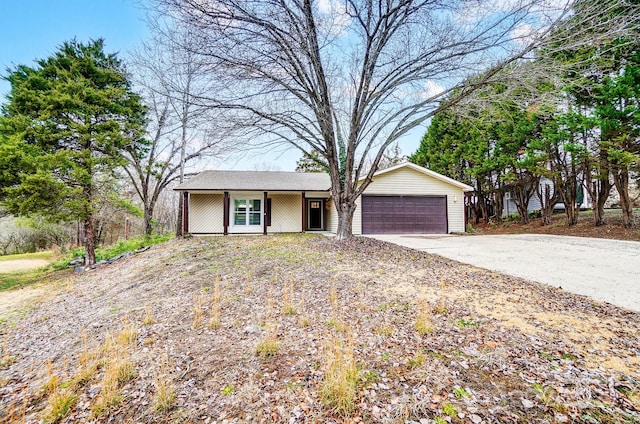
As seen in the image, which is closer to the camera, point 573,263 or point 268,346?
point 268,346

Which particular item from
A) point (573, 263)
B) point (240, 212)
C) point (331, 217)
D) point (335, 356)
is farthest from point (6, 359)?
point (331, 217)

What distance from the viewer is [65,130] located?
11258 mm

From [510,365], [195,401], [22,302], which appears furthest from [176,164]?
[510,365]

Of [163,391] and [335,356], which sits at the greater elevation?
[335,356]

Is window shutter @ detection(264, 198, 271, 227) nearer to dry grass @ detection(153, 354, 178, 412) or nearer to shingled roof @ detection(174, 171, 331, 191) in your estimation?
shingled roof @ detection(174, 171, 331, 191)

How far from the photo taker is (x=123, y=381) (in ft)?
9.69

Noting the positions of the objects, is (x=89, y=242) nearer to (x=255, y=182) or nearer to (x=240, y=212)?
(x=240, y=212)

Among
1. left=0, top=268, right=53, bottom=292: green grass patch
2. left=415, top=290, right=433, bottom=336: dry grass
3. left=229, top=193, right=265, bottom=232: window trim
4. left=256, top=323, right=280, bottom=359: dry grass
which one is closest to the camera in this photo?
left=256, top=323, right=280, bottom=359: dry grass

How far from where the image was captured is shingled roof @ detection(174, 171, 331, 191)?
14.5 metres

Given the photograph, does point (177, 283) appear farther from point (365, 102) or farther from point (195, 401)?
point (365, 102)

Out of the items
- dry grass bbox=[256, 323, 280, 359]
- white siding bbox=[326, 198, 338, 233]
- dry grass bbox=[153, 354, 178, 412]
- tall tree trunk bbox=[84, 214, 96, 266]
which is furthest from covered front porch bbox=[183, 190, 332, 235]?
dry grass bbox=[153, 354, 178, 412]

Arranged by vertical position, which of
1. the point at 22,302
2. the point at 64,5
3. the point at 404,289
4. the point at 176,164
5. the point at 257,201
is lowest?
the point at 22,302

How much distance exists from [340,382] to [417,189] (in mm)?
13698

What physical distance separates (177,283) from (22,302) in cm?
527
